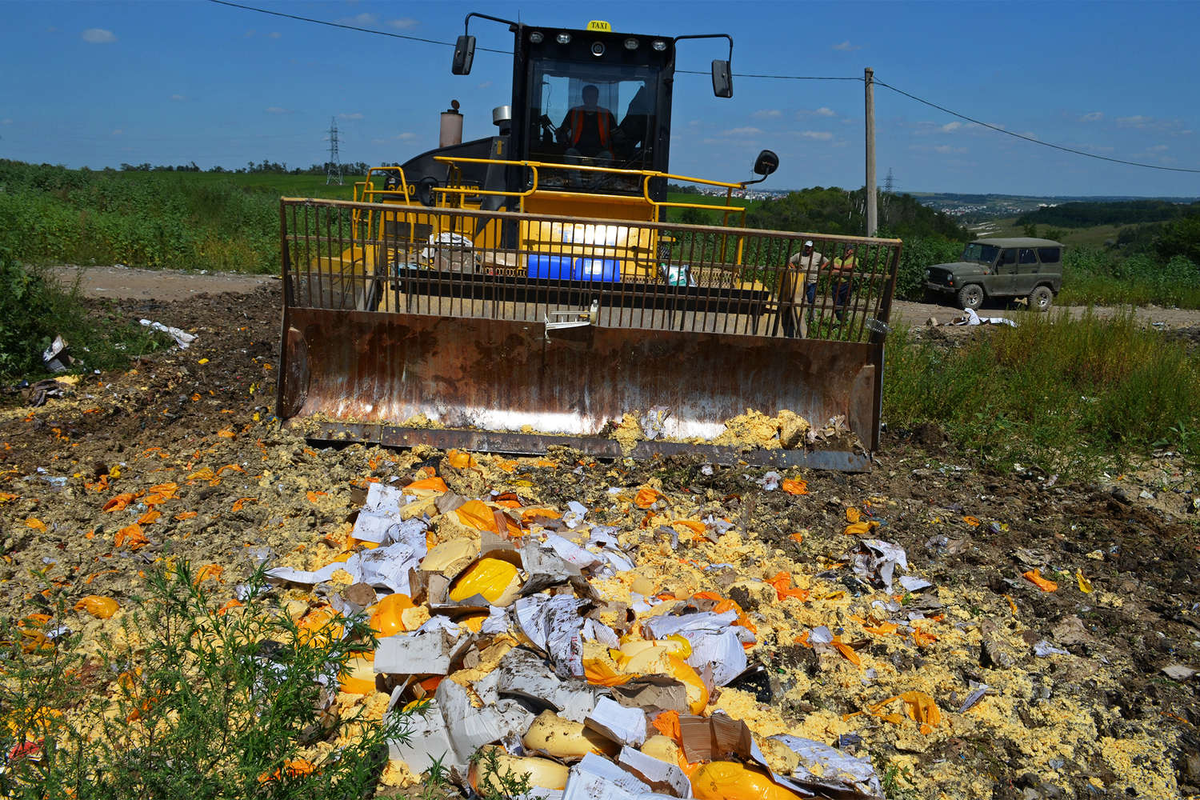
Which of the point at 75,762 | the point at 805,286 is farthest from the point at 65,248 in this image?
the point at 75,762

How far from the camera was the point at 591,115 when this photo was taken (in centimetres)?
719

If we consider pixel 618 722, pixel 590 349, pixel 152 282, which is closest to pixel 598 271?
pixel 590 349

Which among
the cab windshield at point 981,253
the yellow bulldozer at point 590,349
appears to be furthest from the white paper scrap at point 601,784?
the cab windshield at point 981,253

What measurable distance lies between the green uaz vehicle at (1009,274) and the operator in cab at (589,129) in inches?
626

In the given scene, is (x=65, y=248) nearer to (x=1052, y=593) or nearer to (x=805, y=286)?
(x=805, y=286)

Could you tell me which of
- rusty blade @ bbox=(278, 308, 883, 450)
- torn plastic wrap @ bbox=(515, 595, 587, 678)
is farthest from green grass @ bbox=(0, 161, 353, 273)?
torn plastic wrap @ bbox=(515, 595, 587, 678)

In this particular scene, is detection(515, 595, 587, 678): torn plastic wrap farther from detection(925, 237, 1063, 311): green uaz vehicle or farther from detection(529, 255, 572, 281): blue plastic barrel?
detection(925, 237, 1063, 311): green uaz vehicle

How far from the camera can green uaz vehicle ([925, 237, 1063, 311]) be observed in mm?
20312

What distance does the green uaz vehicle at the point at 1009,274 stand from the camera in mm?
20312

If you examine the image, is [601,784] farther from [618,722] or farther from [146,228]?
[146,228]

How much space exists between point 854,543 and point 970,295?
58.9ft

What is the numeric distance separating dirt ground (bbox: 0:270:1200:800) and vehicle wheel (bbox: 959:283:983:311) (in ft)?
47.7

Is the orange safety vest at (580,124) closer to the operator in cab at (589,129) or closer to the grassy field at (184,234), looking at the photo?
the operator in cab at (589,129)

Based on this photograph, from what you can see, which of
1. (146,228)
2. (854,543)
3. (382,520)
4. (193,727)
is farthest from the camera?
(146,228)
